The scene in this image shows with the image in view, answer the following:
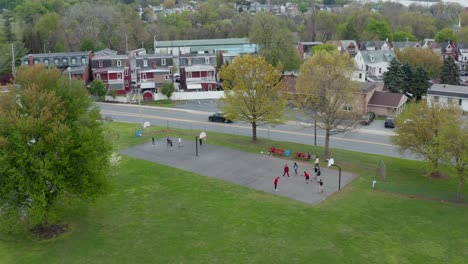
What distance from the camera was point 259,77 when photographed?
155 feet

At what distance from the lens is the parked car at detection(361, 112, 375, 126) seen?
5797 cm

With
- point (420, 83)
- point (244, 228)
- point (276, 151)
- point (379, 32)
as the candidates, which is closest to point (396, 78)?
point (420, 83)

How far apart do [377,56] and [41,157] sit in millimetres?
72658

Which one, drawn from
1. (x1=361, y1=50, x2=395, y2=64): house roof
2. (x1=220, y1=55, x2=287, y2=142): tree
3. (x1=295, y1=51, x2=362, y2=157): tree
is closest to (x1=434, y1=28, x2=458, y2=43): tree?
(x1=361, y1=50, x2=395, y2=64): house roof

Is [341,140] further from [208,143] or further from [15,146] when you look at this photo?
[15,146]

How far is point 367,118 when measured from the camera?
5928 centimetres

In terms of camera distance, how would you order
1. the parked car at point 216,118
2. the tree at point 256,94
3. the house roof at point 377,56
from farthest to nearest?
the house roof at point 377,56
the parked car at point 216,118
the tree at point 256,94

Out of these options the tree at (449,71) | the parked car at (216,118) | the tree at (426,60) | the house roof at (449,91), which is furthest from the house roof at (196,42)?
the house roof at (449,91)

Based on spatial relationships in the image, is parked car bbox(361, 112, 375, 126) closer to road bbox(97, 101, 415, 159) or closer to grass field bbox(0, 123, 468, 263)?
road bbox(97, 101, 415, 159)

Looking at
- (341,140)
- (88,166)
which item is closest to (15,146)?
(88,166)

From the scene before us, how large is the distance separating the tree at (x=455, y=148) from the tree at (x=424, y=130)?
5.16ft

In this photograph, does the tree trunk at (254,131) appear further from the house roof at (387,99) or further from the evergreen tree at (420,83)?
the evergreen tree at (420,83)

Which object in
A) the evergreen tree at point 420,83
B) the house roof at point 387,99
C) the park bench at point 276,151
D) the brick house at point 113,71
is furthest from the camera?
the brick house at point 113,71

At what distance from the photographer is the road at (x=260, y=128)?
165 feet
